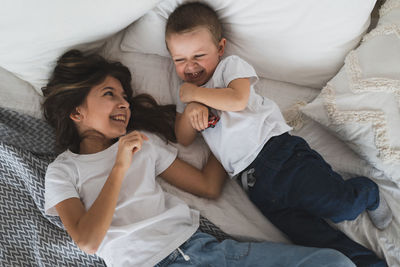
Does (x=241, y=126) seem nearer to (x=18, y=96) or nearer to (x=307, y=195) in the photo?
(x=307, y=195)

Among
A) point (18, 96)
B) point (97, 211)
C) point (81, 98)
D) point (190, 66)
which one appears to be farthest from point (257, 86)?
point (18, 96)

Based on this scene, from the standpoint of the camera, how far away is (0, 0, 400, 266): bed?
Result: 3.71ft

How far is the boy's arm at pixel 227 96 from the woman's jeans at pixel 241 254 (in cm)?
47

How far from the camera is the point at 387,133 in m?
1.11

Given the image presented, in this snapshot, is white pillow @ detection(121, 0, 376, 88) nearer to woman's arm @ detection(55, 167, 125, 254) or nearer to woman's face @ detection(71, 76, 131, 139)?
woman's face @ detection(71, 76, 131, 139)

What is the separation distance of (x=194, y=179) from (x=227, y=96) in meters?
0.36

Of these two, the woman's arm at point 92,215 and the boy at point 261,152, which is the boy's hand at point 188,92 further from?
the woman's arm at point 92,215

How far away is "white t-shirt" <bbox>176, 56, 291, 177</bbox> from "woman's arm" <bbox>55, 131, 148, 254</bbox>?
33 cm

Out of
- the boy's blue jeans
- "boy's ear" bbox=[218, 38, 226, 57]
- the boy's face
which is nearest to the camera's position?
the boy's blue jeans

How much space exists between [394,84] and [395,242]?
549 mm

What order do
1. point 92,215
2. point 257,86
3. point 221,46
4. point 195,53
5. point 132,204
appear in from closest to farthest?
point 92,215, point 132,204, point 195,53, point 221,46, point 257,86

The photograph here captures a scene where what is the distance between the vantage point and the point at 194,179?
4.14 feet

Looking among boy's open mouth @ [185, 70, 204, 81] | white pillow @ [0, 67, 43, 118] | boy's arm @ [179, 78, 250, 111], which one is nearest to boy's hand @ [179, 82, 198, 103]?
boy's arm @ [179, 78, 250, 111]

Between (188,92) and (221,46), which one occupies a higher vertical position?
(221,46)
